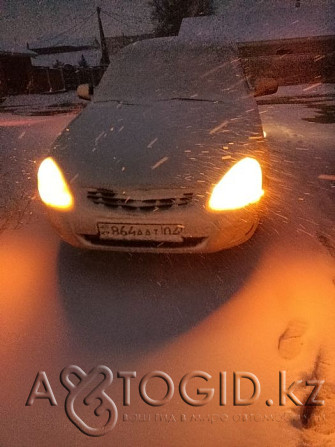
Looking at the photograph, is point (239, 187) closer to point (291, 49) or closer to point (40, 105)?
point (40, 105)

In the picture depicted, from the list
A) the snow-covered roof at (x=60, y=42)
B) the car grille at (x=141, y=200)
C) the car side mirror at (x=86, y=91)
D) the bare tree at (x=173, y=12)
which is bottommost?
the car grille at (x=141, y=200)

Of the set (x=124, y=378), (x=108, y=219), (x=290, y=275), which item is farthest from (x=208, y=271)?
(x=124, y=378)

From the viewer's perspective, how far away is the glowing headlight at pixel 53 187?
293 centimetres

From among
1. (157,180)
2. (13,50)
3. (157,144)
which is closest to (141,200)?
(157,180)

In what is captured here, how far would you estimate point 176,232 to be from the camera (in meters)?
2.81

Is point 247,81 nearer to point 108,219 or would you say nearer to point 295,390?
point 108,219

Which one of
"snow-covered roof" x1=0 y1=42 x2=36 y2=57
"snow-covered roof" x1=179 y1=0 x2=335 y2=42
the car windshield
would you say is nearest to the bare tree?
"snow-covered roof" x1=179 y1=0 x2=335 y2=42

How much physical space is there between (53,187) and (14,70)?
30299mm

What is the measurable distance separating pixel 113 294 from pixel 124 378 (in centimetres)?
85

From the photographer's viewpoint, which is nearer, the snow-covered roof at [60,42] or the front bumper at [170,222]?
the front bumper at [170,222]

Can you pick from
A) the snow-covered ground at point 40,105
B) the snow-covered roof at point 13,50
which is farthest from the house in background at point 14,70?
the snow-covered ground at point 40,105

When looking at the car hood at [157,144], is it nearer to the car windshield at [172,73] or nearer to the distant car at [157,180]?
the distant car at [157,180]

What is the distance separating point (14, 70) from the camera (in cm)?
2955

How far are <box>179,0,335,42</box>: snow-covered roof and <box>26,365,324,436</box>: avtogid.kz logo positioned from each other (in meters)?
28.8
